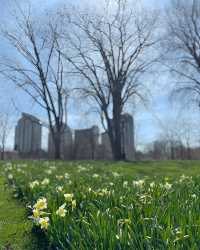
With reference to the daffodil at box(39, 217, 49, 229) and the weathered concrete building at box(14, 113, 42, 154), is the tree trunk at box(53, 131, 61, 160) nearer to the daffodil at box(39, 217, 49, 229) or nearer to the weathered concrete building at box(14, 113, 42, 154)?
the weathered concrete building at box(14, 113, 42, 154)

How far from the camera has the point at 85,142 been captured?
45.7m

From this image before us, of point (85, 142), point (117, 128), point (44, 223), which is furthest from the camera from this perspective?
point (85, 142)

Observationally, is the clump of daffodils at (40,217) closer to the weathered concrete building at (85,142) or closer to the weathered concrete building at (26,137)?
the weathered concrete building at (26,137)

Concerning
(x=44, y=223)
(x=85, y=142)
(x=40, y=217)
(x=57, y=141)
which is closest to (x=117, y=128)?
(x=57, y=141)

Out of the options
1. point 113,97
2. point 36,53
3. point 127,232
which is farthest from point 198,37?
point 127,232

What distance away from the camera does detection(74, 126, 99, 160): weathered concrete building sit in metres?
44.4

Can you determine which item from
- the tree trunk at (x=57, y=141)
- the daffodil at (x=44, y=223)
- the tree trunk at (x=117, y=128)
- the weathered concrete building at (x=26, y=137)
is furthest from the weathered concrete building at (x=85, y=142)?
the daffodil at (x=44, y=223)

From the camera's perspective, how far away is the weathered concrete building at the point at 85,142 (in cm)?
4441

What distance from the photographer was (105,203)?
3492mm

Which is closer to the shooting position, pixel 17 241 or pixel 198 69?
pixel 17 241

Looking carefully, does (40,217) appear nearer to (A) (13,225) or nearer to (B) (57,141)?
(A) (13,225)

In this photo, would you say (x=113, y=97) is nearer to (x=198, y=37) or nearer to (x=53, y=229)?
(x=198, y=37)

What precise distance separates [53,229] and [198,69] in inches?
970

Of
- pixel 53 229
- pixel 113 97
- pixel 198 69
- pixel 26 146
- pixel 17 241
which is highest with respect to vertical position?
pixel 198 69
